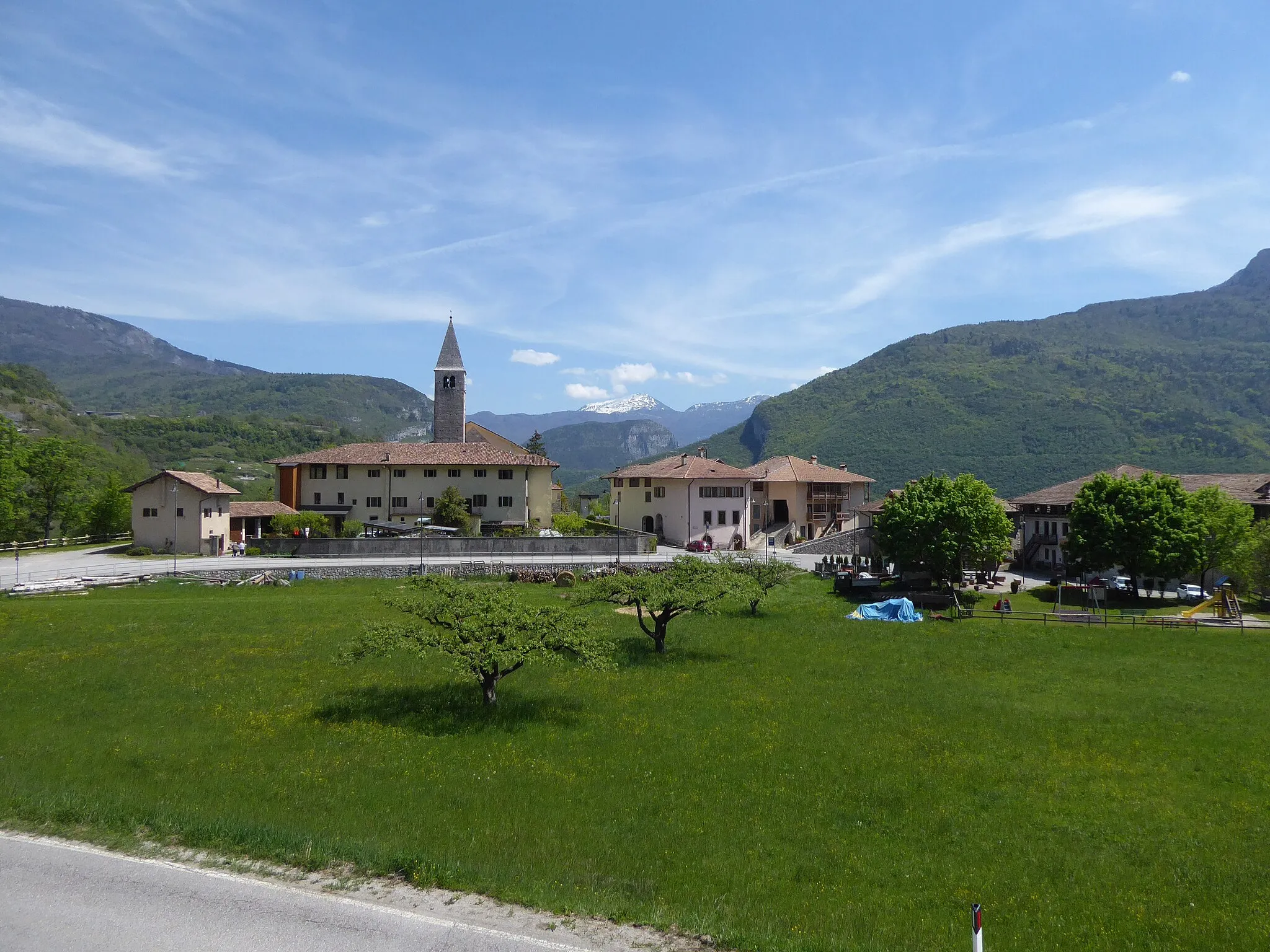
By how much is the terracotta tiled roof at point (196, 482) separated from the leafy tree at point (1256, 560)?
65.3m

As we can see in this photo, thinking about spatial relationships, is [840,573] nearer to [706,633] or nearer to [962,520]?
A: [962,520]

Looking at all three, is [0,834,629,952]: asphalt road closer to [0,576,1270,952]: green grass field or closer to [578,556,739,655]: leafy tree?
[0,576,1270,952]: green grass field

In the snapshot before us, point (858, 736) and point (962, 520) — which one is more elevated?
point (962, 520)

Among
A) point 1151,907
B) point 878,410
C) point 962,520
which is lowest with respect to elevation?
point 1151,907

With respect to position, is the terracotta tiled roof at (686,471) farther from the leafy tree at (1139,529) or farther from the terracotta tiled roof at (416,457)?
the leafy tree at (1139,529)

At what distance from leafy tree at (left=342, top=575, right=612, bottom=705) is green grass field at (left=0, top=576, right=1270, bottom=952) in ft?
4.53

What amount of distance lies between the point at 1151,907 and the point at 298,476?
224 ft

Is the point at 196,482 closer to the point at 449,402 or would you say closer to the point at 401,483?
the point at 401,483

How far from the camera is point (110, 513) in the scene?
67.7 m

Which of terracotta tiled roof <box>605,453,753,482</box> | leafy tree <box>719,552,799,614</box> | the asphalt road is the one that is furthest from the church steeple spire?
the asphalt road

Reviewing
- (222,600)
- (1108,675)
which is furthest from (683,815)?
(222,600)

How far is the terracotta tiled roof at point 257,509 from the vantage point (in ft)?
198

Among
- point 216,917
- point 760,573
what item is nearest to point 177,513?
point 760,573

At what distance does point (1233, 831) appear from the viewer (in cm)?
1377
